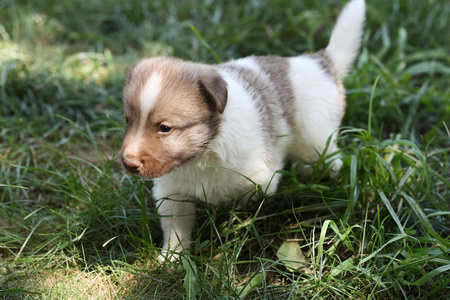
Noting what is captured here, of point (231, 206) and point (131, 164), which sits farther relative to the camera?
point (231, 206)

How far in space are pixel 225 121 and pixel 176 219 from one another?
83 cm

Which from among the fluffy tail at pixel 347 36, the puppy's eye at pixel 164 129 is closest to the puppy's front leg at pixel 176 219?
the puppy's eye at pixel 164 129

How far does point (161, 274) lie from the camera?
117 inches

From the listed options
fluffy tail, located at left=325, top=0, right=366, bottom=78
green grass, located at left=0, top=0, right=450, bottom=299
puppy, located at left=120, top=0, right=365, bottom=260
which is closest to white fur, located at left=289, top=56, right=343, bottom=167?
puppy, located at left=120, top=0, right=365, bottom=260

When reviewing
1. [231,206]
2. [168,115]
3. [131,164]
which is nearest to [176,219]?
[231,206]

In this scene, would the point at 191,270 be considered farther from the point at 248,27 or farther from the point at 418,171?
the point at 248,27

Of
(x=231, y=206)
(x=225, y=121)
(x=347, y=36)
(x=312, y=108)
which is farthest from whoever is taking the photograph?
(x=347, y=36)

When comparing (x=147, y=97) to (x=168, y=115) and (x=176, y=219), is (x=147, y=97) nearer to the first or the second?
(x=168, y=115)

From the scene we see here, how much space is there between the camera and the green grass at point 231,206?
9.39ft

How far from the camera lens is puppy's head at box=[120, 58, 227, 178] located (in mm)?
2650

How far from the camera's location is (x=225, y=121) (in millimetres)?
2910

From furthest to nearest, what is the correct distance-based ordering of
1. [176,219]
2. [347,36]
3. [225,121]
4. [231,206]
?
[347,36]
[231,206]
[176,219]
[225,121]

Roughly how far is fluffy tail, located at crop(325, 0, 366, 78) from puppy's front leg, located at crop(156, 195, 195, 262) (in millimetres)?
1800

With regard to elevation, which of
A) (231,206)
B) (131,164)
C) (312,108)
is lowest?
(231,206)
